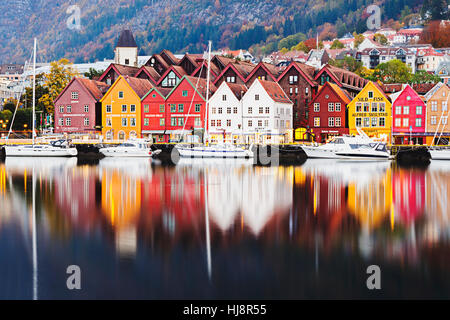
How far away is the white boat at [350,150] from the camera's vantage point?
75750 millimetres

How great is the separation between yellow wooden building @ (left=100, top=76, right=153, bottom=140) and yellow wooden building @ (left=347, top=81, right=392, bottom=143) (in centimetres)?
3248

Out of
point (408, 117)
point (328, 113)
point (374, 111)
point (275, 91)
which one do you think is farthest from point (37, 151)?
point (408, 117)

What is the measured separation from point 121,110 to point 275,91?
2324 centimetres

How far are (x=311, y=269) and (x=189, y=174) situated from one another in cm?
3516

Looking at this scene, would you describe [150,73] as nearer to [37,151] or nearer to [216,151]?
[37,151]

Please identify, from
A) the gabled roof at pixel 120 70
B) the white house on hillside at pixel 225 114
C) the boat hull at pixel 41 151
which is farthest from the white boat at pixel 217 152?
the gabled roof at pixel 120 70

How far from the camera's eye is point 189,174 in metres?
54.1

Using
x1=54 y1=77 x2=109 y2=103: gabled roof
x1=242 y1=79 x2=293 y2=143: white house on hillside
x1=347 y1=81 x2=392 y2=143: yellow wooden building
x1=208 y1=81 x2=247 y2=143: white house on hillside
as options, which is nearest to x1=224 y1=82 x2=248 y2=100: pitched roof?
x1=208 y1=81 x2=247 y2=143: white house on hillside

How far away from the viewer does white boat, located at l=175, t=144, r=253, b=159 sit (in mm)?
74875

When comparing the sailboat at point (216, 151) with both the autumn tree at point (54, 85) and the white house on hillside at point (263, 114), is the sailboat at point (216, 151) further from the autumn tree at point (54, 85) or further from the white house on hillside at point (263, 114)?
the autumn tree at point (54, 85)

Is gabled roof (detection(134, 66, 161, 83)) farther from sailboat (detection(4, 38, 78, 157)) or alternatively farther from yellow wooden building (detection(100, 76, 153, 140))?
sailboat (detection(4, 38, 78, 157))

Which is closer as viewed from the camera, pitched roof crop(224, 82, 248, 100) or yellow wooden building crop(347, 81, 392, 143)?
yellow wooden building crop(347, 81, 392, 143)

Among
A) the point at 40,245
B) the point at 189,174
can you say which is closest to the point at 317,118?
the point at 189,174
